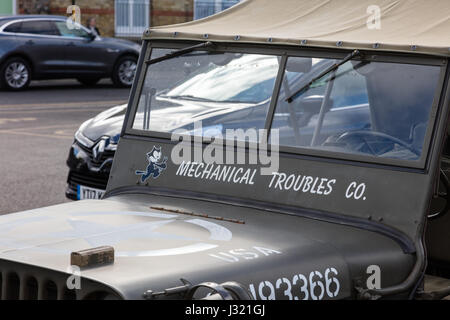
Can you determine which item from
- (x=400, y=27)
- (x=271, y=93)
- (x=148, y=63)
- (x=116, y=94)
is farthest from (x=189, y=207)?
(x=116, y=94)

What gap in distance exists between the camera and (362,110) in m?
4.38

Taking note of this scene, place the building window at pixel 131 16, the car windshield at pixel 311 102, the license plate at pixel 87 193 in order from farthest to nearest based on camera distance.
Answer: the building window at pixel 131 16 → the license plate at pixel 87 193 → the car windshield at pixel 311 102

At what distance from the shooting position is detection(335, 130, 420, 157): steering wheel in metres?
4.17

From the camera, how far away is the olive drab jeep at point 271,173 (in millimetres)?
3494

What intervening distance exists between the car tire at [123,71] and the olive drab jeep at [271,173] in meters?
17.1

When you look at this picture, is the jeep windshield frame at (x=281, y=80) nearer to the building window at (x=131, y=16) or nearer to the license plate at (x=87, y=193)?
the license plate at (x=87, y=193)

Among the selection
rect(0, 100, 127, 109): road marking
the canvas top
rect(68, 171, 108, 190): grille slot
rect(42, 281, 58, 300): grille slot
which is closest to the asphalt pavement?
rect(0, 100, 127, 109): road marking

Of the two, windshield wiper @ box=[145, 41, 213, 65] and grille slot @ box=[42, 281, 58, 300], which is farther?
windshield wiper @ box=[145, 41, 213, 65]

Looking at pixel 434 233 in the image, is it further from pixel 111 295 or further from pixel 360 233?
pixel 111 295

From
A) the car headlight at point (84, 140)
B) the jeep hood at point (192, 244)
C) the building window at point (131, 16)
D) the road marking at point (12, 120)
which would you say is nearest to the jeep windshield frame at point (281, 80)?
the jeep hood at point (192, 244)

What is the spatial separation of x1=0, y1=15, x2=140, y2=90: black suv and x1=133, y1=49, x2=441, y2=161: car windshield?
609 inches

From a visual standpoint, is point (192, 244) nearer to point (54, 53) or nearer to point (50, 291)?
point (50, 291)

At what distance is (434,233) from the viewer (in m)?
5.00

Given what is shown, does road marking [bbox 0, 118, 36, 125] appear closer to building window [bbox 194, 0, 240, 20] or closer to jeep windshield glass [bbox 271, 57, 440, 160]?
jeep windshield glass [bbox 271, 57, 440, 160]
